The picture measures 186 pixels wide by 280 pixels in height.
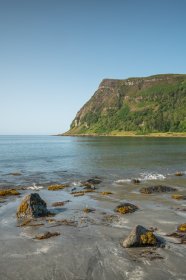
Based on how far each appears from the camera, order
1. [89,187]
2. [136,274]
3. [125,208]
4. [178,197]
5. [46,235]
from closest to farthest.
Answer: [136,274] → [46,235] → [125,208] → [178,197] → [89,187]

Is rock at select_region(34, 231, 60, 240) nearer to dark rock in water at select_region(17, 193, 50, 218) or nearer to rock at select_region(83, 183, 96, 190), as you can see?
dark rock in water at select_region(17, 193, 50, 218)

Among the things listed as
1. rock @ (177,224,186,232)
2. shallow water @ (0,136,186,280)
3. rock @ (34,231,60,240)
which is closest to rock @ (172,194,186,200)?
shallow water @ (0,136,186,280)

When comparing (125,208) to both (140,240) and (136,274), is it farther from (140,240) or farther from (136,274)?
(136,274)

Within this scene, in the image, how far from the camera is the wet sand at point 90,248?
13.8m

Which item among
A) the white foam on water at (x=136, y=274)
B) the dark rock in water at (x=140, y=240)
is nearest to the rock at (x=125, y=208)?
the dark rock in water at (x=140, y=240)

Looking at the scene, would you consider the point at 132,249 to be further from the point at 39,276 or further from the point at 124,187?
the point at 124,187

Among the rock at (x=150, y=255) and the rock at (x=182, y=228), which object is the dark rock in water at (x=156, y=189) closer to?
the rock at (x=182, y=228)

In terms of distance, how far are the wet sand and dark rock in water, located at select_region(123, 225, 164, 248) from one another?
1.14 feet

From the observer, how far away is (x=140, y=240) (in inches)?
648

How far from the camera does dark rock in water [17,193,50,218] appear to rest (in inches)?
894

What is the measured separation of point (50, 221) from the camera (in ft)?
71.3

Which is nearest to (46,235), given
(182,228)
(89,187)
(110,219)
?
(110,219)

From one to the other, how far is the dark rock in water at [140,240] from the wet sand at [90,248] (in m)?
0.35

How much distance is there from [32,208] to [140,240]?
32.8ft
